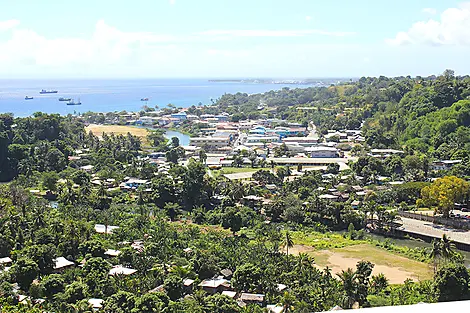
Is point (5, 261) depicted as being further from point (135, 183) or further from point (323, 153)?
point (323, 153)

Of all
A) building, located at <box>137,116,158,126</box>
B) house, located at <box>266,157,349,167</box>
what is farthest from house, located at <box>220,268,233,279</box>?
building, located at <box>137,116,158,126</box>

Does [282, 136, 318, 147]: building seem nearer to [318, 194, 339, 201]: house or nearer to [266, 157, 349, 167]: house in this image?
[266, 157, 349, 167]: house

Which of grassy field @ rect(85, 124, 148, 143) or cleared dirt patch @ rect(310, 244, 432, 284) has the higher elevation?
grassy field @ rect(85, 124, 148, 143)

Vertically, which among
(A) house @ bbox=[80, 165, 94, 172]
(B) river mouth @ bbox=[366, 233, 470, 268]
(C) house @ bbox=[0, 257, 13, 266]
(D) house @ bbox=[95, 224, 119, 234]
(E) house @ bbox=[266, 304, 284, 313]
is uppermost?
(E) house @ bbox=[266, 304, 284, 313]

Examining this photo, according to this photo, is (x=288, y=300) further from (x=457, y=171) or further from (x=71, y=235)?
(x=457, y=171)

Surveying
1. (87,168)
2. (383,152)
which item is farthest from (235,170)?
(383,152)

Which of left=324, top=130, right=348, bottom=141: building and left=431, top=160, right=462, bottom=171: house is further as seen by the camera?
left=324, top=130, right=348, bottom=141: building

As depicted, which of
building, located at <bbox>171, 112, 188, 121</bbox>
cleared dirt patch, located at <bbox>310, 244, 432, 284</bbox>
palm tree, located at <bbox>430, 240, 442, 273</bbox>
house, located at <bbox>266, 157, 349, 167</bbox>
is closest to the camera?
palm tree, located at <bbox>430, 240, 442, 273</bbox>
